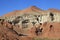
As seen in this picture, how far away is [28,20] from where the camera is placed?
68.2m

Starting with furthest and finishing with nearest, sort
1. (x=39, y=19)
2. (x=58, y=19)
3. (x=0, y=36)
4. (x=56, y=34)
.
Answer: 1. (x=39, y=19)
2. (x=58, y=19)
3. (x=56, y=34)
4. (x=0, y=36)

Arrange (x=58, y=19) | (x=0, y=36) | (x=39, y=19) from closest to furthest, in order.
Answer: (x=0, y=36), (x=58, y=19), (x=39, y=19)

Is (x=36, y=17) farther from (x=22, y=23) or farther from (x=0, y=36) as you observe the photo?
(x=0, y=36)

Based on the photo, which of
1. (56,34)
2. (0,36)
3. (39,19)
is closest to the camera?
(0,36)

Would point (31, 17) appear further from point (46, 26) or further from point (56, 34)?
point (56, 34)

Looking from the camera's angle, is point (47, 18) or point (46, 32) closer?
point (46, 32)

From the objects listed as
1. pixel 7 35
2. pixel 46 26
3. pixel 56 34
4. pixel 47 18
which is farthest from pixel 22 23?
pixel 7 35

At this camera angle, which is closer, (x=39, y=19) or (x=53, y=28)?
(x=53, y=28)

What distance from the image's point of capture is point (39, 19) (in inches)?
2616

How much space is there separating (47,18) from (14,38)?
128ft

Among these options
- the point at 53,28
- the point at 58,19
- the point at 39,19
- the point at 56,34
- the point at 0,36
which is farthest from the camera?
the point at 39,19

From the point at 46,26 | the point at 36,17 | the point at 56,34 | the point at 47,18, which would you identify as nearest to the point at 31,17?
the point at 36,17

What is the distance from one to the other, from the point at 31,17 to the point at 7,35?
47205 millimetres

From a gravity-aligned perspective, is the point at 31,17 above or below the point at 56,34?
above
